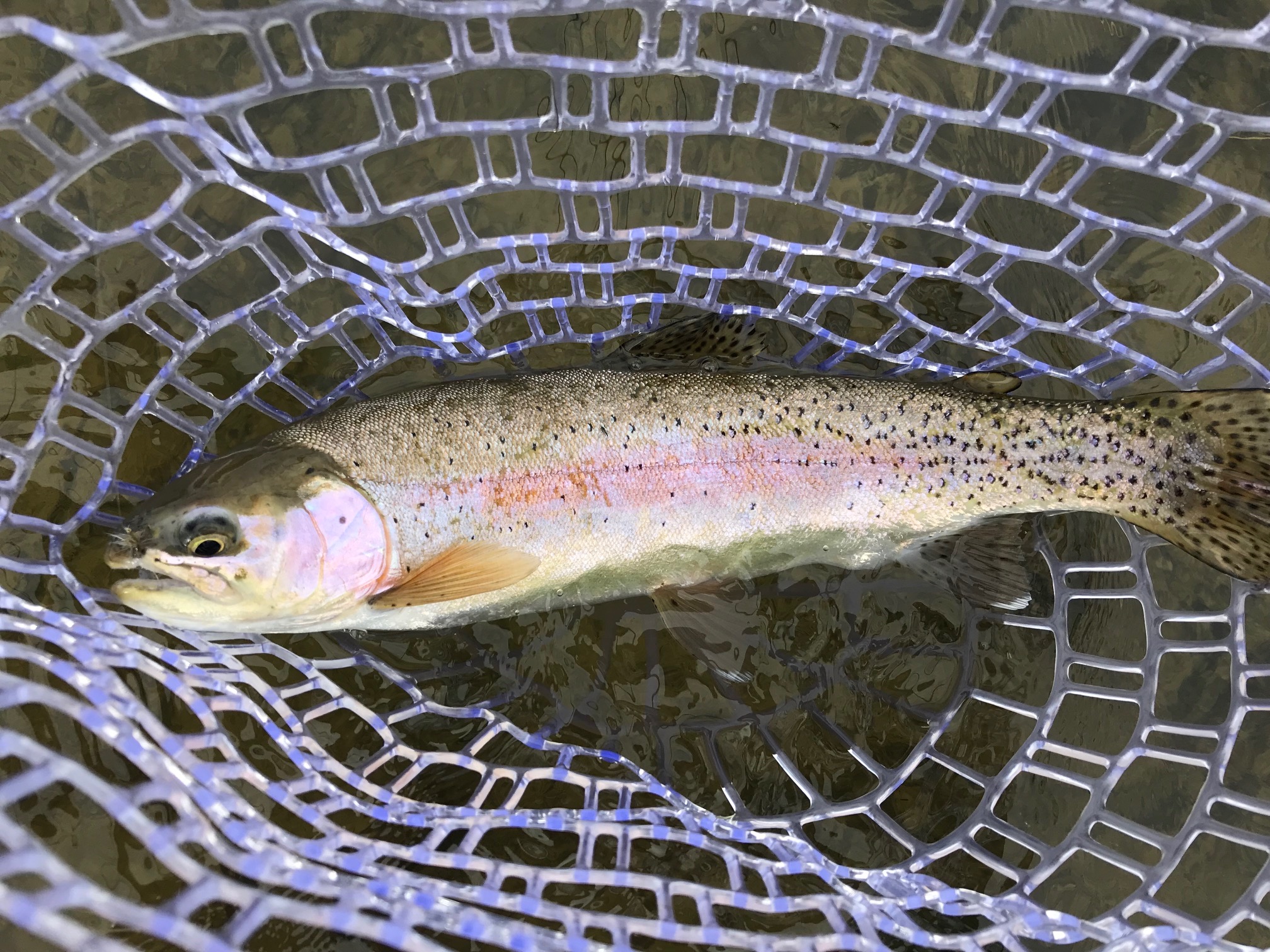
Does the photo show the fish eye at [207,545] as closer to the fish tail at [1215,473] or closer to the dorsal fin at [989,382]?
the dorsal fin at [989,382]

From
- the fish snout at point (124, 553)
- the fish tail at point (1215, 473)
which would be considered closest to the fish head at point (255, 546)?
the fish snout at point (124, 553)

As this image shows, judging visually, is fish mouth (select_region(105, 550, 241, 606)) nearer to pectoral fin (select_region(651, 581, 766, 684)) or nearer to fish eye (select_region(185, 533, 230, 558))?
fish eye (select_region(185, 533, 230, 558))

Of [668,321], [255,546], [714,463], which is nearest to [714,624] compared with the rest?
[714,463]

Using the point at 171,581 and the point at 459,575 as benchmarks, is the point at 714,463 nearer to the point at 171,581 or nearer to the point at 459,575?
the point at 459,575

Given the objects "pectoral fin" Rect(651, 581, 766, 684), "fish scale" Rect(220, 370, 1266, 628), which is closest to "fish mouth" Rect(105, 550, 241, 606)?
"fish scale" Rect(220, 370, 1266, 628)

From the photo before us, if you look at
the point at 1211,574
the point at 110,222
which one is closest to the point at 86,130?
the point at 110,222

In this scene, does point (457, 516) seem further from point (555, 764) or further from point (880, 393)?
point (880, 393)
